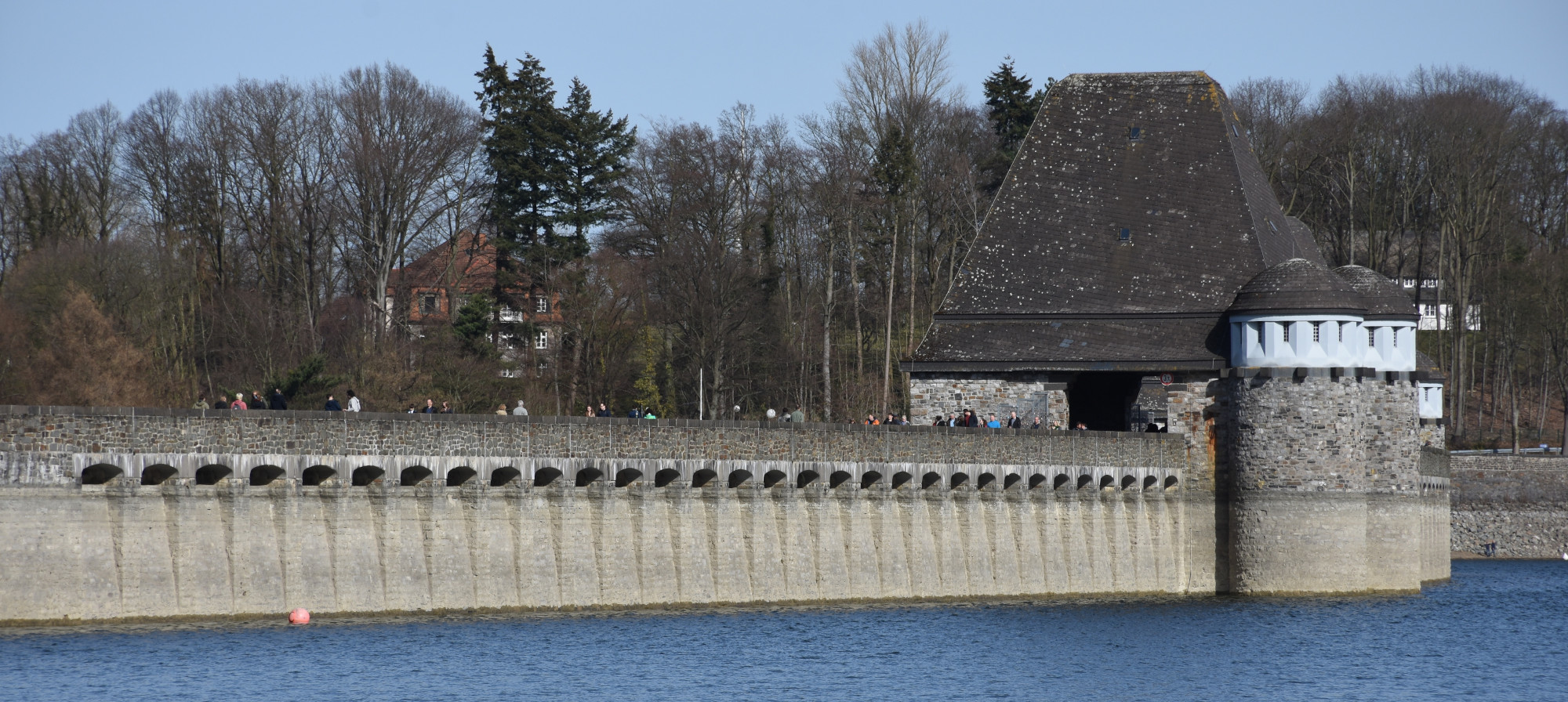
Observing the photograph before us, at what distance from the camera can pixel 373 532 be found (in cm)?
3328

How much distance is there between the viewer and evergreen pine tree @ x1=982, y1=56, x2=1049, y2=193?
3009 inches

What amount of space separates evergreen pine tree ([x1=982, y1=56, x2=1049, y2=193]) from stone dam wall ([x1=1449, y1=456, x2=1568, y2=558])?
21392 millimetres

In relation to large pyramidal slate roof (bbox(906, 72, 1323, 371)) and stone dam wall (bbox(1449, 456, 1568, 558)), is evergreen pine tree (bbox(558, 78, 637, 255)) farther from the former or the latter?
stone dam wall (bbox(1449, 456, 1568, 558))

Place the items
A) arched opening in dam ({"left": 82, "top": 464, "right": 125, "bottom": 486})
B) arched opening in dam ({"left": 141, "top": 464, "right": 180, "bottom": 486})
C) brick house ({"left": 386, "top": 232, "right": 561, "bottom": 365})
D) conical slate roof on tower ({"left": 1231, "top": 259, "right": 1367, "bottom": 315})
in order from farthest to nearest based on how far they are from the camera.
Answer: brick house ({"left": 386, "top": 232, "right": 561, "bottom": 365}), conical slate roof on tower ({"left": 1231, "top": 259, "right": 1367, "bottom": 315}), arched opening in dam ({"left": 141, "top": 464, "right": 180, "bottom": 486}), arched opening in dam ({"left": 82, "top": 464, "right": 125, "bottom": 486})

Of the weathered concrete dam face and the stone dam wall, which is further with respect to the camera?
the stone dam wall

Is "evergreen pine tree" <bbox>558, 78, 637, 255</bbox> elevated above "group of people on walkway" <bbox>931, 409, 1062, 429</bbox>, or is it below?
above

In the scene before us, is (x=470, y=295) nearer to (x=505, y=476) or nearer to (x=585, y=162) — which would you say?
(x=585, y=162)

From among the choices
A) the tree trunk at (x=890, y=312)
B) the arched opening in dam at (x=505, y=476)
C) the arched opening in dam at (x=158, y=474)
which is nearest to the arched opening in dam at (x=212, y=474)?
the arched opening in dam at (x=158, y=474)

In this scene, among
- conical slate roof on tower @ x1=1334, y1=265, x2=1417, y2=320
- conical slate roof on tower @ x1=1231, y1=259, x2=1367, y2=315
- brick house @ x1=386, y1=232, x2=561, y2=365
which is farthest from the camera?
brick house @ x1=386, y1=232, x2=561, y2=365

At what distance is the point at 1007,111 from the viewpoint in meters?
78.6

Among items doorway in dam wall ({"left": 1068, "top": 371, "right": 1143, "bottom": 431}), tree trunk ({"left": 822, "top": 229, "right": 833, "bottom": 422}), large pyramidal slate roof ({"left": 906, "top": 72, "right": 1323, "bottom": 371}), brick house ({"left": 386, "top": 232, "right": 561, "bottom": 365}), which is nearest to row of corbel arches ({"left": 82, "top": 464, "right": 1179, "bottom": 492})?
large pyramidal slate roof ({"left": 906, "top": 72, "right": 1323, "bottom": 371})

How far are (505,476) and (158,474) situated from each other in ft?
22.6

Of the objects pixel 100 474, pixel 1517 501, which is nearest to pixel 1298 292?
pixel 1517 501

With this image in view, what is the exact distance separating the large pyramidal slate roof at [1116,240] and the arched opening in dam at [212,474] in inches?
970
